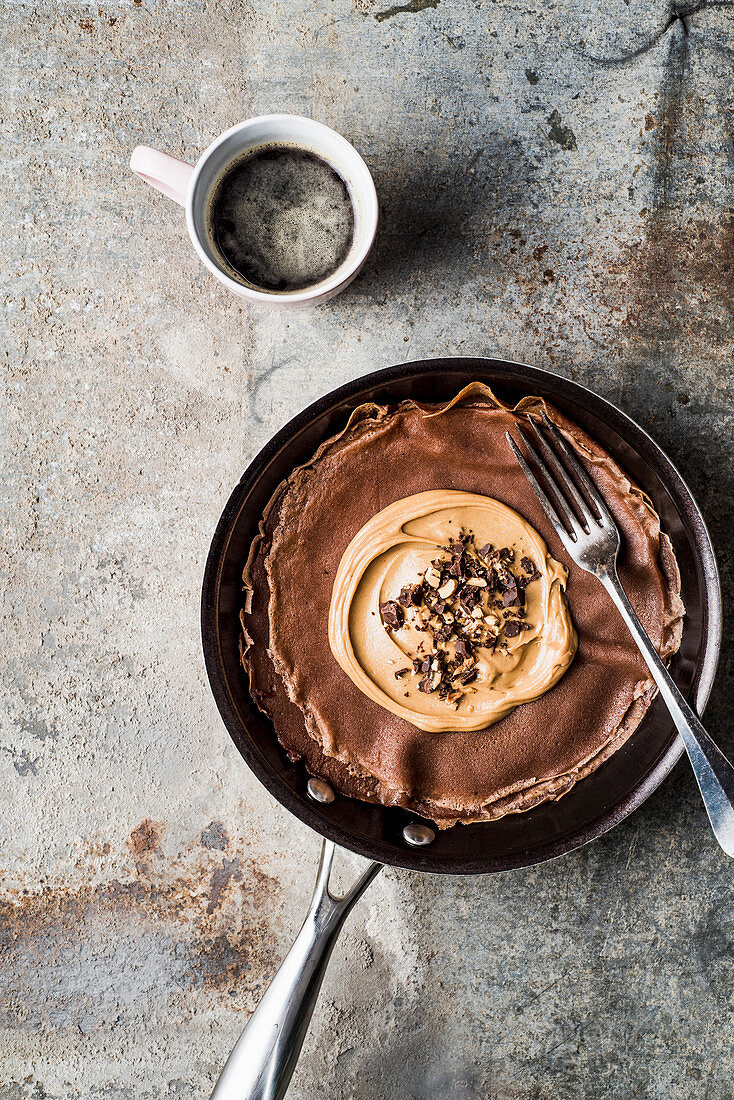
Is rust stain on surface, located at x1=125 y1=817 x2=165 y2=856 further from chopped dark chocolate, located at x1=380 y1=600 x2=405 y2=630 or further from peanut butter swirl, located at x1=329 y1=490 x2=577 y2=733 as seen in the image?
chopped dark chocolate, located at x1=380 y1=600 x2=405 y2=630

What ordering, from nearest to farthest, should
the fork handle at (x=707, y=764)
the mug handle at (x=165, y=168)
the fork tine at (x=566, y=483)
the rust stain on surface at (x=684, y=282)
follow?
the fork handle at (x=707, y=764) < the fork tine at (x=566, y=483) < the mug handle at (x=165, y=168) < the rust stain on surface at (x=684, y=282)

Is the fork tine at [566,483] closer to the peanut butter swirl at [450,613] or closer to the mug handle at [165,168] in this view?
the peanut butter swirl at [450,613]

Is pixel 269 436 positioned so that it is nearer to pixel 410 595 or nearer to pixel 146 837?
pixel 410 595

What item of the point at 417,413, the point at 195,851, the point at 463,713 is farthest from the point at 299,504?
the point at 195,851

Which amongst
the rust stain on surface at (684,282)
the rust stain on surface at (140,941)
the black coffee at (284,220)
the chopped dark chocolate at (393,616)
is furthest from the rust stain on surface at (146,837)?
the rust stain on surface at (684,282)

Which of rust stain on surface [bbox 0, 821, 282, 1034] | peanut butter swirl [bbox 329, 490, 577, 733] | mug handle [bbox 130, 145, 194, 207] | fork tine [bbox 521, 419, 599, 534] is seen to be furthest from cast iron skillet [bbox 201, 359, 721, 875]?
mug handle [bbox 130, 145, 194, 207]

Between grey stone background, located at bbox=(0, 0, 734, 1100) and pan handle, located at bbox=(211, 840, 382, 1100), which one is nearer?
pan handle, located at bbox=(211, 840, 382, 1100)

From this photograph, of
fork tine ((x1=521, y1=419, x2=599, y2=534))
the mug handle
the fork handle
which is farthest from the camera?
the mug handle

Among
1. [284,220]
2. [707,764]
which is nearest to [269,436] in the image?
[284,220]
